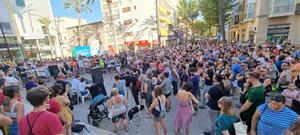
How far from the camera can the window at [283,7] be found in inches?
634

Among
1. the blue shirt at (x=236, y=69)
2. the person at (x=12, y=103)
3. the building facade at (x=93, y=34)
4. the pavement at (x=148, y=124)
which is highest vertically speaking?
the building facade at (x=93, y=34)

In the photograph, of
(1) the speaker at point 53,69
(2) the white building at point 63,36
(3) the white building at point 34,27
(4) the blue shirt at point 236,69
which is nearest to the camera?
(4) the blue shirt at point 236,69

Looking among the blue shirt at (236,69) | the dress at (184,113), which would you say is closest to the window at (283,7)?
the blue shirt at (236,69)

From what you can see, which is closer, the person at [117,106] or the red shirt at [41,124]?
the red shirt at [41,124]

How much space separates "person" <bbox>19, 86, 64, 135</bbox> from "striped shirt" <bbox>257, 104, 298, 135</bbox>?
9.42 ft

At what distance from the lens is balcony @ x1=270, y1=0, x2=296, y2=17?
16081 mm

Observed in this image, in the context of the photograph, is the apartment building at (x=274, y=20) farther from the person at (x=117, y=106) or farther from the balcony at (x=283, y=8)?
the person at (x=117, y=106)

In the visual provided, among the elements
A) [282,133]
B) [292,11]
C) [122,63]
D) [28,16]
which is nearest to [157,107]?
[282,133]

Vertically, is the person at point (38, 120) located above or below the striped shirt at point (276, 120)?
above

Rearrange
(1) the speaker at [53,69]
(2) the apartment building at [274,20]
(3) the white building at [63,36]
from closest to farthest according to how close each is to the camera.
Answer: (1) the speaker at [53,69], (2) the apartment building at [274,20], (3) the white building at [63,36]

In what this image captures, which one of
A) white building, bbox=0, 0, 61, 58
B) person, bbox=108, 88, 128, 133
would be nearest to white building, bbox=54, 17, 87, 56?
white building, bbox=0, 0, 61, 58

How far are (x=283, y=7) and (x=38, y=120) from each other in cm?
2228

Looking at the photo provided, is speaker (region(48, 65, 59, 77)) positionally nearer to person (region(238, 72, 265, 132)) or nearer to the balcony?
person (region(238, 72, 265, 132))

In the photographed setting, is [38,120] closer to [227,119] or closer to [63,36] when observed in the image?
[227,119]
